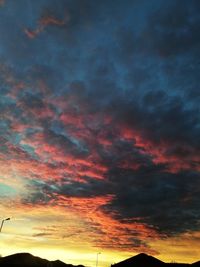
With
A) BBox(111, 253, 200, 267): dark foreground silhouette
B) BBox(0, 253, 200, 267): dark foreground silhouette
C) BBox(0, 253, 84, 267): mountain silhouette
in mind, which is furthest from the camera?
BBox(0, 253, 84, 267): mountain silhouette

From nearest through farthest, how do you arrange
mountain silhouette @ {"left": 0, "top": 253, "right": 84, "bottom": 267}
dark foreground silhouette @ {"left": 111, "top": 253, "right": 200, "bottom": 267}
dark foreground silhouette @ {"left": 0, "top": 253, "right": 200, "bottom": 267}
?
dark foreground silhouette @ {"left": 111, "top": 253, "right": 200, "bottom": 267} → dark foreground silhouette @ {"left": 0, "top": 253, "right": 200, "bottom": 267} → mountain silhouette @ {"left": 0, "top": 253, "right": 84, "bottom": 267}

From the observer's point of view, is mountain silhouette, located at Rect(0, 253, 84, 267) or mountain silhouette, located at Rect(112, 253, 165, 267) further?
mountain silhouette, located at Rect(0, 253, 84, 267)

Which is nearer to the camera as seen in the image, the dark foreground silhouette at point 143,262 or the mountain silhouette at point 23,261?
the dark foreground silhouette at point 143,262

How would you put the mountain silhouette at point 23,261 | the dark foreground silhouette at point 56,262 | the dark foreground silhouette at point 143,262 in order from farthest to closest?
1. the mountain silhouette at point 23,261
2. the dark foreground silhouette at point 56,262
3. the dark foreground silhouette at point 143,262

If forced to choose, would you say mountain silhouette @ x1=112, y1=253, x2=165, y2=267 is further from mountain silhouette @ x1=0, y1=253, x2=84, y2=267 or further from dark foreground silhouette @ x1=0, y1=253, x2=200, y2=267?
mountain silhouette @ x1=0, y1=253, x2=84, y2=267

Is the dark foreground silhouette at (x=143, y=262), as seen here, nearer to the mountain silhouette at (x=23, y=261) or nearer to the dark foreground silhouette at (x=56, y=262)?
the dark foreground silhouette at (x=56, y=262)

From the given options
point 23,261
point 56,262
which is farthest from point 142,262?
point 56,262

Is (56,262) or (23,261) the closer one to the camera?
(23,261)

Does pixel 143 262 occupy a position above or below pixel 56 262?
below

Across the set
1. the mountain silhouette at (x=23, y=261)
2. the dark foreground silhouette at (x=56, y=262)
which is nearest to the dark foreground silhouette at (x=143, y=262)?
the dark foreground silhouette at (x=56, y=262)

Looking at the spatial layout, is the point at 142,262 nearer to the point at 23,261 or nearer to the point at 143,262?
the point at 143,262

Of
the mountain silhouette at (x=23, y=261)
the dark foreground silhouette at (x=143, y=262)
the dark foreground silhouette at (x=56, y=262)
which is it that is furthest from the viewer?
the mountain silhouette at (x=23, y=261)

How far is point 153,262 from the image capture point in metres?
63.2

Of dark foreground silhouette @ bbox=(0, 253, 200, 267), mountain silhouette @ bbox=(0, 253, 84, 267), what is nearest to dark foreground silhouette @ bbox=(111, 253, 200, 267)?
dark foreground silhouette @ bbox=(0, 253, 200, 267)
